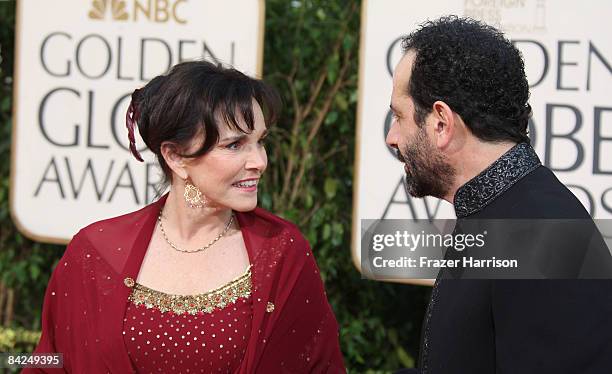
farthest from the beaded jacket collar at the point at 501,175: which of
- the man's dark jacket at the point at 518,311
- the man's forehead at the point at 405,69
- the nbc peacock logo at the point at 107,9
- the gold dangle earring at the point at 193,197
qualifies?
the nbc peacock logo at the point at 107,9

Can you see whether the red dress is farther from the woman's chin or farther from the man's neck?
the man's neck

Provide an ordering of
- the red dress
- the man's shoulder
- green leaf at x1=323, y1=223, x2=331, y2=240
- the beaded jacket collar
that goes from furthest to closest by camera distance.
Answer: green leaf at x1=323, y1=223, x2=331, y2=240 < the red dress < the beaded jacket collar < the man's shoulder

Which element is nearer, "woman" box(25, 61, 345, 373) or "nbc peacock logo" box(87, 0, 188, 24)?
"woman" box(25, 61, 345, 373)

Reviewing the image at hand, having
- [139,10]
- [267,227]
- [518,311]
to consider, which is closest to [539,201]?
[518,311]

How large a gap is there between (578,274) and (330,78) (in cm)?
236

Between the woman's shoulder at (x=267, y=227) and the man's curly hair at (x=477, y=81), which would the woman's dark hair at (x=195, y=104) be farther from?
the man's curly hair at (x=477, y=81)

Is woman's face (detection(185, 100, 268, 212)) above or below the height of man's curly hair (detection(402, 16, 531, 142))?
below

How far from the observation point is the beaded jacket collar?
165 centimetres

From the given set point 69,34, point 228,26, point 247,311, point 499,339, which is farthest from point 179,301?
point 69,34

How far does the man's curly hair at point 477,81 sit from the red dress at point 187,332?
2.84ft

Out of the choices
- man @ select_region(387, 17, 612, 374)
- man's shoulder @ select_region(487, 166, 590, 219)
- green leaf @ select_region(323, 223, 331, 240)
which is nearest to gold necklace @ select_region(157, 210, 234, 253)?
man @ select_region(387, 17, 612, 374)

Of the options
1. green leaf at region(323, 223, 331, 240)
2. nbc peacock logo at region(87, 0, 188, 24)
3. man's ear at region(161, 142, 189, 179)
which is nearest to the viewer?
man's ear at region(161, 142, 189, 179)

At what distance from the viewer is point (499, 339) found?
151 cm

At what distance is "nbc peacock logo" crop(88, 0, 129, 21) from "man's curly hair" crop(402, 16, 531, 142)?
2.09 meters
